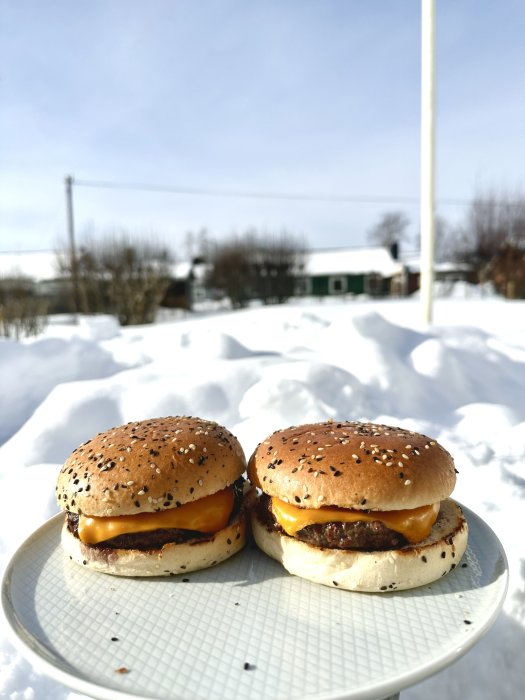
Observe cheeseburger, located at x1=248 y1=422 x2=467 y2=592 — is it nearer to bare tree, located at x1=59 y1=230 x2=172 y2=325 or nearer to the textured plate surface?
the textured plate surface

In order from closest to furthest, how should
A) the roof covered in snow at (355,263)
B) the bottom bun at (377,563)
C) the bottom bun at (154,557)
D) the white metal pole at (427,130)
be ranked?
the bottom bun at (377,563), the bottom bun at (154,557), the white metal pole at (427,130), the roof covered in snow at (355,263)

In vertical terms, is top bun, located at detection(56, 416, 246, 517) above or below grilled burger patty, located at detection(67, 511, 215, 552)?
above

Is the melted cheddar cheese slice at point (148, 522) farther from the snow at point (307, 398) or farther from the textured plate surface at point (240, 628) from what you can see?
the snow at point (307, 398)

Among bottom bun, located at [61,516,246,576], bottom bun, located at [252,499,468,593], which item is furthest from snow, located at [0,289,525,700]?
bottom bun, located at [252,499,468,593]

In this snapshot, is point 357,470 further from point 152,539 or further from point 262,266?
point 262,266

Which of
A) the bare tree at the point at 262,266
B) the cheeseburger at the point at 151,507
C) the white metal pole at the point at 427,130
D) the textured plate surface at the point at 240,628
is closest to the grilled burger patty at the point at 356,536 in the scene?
the textured plate surface at the point at 240,628

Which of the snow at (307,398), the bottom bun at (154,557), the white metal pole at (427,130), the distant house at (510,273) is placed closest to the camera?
the bottom bun at (154,557)

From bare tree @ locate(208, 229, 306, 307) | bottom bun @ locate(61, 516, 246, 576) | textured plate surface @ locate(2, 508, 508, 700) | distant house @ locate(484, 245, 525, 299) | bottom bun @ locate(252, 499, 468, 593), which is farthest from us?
bare tree @ locate(208, 229, 306, 307)

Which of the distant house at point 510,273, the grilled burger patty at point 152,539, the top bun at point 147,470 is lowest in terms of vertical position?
the grilled burger patty at point 152,539
